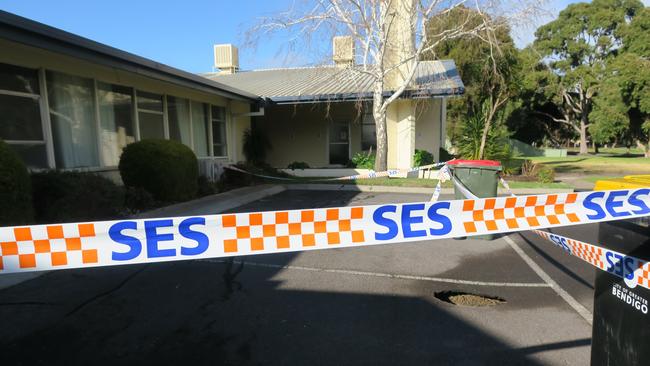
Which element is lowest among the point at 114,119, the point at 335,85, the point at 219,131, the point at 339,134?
the point at 339,134

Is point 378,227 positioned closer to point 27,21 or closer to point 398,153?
point 27,21

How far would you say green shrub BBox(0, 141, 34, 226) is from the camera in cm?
484

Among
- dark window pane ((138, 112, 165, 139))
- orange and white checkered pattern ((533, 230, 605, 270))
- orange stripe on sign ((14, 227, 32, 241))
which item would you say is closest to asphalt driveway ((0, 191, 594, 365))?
orange and white checkered pattern ((533, 230, 605, 270))

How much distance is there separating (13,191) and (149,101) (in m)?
5.95

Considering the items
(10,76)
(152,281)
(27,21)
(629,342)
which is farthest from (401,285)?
(10,76)

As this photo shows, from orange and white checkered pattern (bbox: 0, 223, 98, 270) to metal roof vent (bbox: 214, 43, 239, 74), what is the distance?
80.0 feet

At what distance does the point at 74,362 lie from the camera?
273 centimetres

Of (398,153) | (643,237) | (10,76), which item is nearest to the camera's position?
(643,237)

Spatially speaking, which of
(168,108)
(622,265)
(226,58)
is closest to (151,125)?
(168,108)

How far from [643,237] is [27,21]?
24.9ft

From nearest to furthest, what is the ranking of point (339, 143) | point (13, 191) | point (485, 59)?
point (13, 191) < point (485, 59) < point (339, 143)

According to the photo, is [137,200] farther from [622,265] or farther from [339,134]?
[339,134]

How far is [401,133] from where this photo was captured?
1510 centimetres

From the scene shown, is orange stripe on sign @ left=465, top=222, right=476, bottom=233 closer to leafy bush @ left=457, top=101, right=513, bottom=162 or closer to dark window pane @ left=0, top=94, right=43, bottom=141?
dark window pane @ left=0, top=94, right=43, bottom=141
